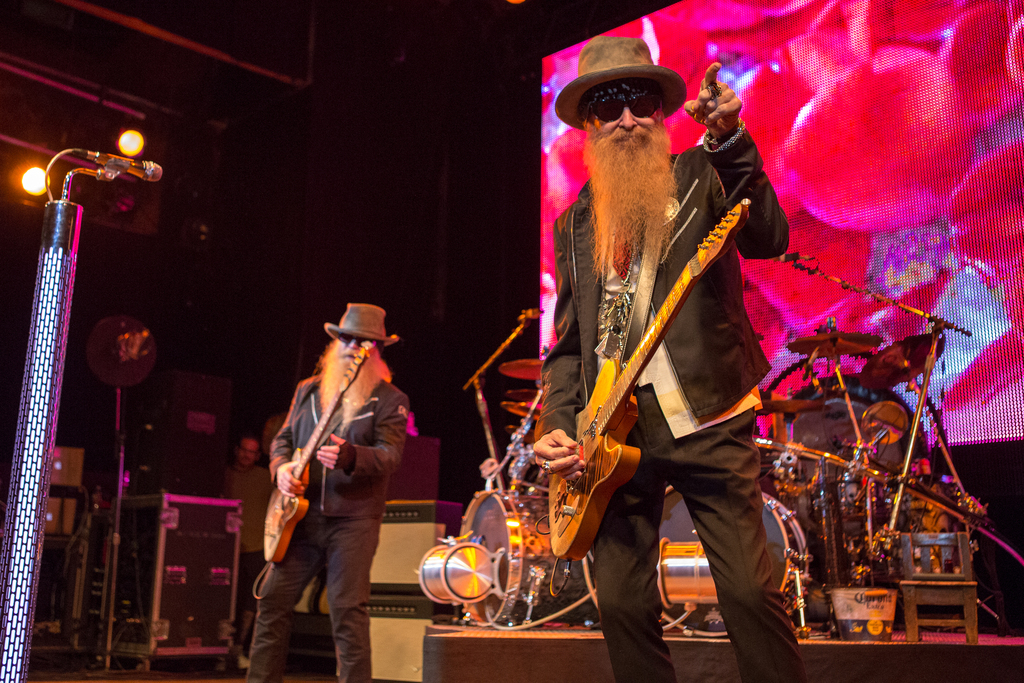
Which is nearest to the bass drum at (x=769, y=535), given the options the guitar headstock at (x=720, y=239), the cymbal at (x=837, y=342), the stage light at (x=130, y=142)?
the cymbal at (x=837, y=342)

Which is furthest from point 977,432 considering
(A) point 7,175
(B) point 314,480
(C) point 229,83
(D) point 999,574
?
(A) point 7,175

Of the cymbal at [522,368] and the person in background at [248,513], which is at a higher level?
the cymbal at [522,368]

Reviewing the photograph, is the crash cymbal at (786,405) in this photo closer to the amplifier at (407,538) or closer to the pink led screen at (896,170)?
the pink led screen at (896,170)

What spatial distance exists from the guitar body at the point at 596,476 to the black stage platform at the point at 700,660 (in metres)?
1.71

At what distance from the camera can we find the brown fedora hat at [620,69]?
227 cm

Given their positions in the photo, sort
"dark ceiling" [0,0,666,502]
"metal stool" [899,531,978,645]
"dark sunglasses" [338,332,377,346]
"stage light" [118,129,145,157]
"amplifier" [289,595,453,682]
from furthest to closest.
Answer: "stage light" [118,129,145,157] < "dark ceiling" [0,0,666,502] < "amplifier" [289,595,453,682] < "dark sunglasses" [338,332,377,346] < "metal stool" [899,531,978,645]

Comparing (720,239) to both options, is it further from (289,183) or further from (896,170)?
(289,183)

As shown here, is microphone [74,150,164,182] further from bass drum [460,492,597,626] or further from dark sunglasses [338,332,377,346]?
bass drum [460,492,597,626]

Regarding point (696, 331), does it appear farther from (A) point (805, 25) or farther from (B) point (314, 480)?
(A) point (805, 25)

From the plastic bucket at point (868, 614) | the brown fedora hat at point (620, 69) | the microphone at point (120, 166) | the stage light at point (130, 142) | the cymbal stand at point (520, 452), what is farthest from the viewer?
the stage light at point (130, 142)

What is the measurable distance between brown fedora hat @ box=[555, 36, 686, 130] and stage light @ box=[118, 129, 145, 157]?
23.0ft

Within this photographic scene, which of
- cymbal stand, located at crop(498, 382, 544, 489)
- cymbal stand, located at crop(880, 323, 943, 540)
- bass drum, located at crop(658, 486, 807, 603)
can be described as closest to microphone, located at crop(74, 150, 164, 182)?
bass drum, located at crop(658, 486, 807, 603)

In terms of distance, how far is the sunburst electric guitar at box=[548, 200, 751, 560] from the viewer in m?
1.83

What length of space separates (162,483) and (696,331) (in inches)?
238
